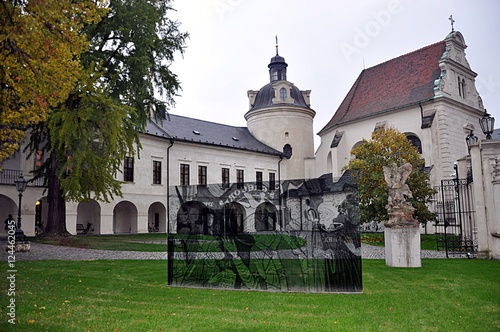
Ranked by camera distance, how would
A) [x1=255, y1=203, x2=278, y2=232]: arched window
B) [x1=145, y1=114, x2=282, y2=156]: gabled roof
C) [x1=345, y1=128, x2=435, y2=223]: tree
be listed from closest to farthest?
[x1=255, y1=203, x2=278, y2=232]: arched window
[x1=345, y1=128, x2=435, y2=223]: tree
[x1=145, y1=114, x2=282, y2=156]: gabled roof

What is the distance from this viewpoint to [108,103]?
19016 millimetres

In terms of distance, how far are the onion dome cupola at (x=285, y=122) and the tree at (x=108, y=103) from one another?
68.5 feet

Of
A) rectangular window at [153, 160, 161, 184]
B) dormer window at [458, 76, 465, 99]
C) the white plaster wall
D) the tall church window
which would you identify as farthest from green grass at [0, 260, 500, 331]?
the white plaster wall

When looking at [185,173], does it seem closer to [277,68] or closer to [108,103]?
[108,103]

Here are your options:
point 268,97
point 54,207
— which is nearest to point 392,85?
point 268,97

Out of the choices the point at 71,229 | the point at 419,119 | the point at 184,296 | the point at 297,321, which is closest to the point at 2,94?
the point at 184,296

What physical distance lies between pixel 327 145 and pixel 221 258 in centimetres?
3346

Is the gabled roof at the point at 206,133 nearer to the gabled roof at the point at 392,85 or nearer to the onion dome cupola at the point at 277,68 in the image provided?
the gabled roof at the point at 392,85

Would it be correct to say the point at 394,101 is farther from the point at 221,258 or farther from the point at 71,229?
the point at 221,258

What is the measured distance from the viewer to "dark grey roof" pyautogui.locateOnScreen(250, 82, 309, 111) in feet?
146

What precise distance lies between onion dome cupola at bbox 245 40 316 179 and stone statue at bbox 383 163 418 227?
2910 centimetres

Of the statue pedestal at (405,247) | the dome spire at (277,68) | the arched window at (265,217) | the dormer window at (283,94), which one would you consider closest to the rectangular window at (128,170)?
the dormer window at (283,94)

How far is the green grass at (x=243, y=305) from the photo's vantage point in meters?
6.00

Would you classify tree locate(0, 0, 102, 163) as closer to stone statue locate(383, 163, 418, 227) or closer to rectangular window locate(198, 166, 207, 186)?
stone statue locate(383, 163, 418, 227)
